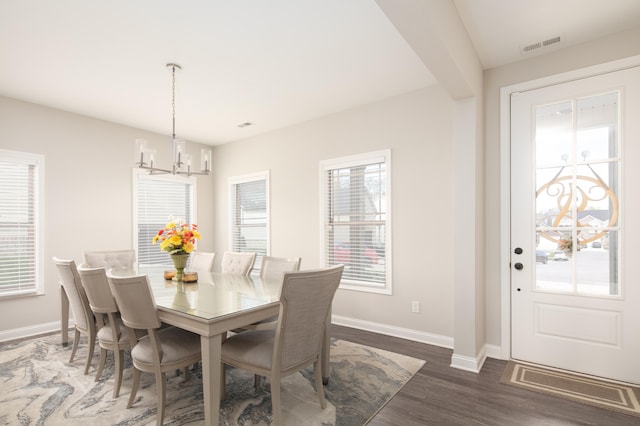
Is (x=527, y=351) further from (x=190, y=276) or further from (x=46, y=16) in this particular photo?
(x=46, y=16)

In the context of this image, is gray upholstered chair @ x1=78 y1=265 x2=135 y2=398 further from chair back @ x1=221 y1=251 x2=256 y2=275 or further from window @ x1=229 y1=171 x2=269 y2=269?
window @ x1=229 y1=171 x2=269 y2=269

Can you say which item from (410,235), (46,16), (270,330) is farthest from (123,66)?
(410,235)

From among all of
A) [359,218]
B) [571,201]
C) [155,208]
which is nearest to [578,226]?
[571,201]

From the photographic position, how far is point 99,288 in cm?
250

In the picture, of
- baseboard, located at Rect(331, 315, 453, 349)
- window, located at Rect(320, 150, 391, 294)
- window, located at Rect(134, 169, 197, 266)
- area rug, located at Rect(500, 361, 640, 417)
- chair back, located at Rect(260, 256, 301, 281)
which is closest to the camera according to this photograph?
area rug, located at Rect(500, 361, 640, 417)

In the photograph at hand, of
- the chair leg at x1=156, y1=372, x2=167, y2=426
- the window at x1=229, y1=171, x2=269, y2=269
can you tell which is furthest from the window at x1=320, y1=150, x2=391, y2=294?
the chair leg at x1=156, y1=372, x2=167, y2=426

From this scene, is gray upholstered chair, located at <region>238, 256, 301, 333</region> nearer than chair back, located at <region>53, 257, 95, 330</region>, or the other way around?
chair back, located at <region>53, 257, 95, 330</region>

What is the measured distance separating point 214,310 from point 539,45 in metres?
3.35

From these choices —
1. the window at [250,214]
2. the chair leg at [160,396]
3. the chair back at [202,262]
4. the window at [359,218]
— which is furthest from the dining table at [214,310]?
the window at [250,214]

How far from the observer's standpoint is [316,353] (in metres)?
2.29

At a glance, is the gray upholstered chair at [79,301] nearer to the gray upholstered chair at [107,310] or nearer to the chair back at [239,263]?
the gray upholstered chair at [107,310]

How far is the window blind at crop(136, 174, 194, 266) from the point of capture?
5148 mm

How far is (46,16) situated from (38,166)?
246cm

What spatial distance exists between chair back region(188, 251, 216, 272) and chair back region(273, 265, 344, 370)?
2.30 meters
